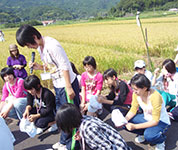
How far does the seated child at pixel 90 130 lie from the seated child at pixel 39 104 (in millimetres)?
1122

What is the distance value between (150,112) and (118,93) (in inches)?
29.6

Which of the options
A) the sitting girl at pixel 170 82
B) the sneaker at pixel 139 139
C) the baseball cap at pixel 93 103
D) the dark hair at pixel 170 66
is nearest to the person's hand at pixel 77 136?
the baseball cap at pixel 93 103

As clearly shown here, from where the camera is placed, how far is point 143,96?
7.73 ft

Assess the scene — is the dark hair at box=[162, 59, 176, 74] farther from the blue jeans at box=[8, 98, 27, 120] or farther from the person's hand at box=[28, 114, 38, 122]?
the blue jeans at box=[8, 98, 27, 120]

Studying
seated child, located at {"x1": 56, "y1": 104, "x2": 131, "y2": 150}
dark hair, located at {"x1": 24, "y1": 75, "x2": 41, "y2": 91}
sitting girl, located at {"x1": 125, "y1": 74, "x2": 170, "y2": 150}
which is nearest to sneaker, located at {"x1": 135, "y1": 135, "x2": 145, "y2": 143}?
sitting girl, located at {"x1": 125, "y1": 74, "x2": 170, "y2": 150}

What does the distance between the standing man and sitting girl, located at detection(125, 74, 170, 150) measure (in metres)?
0.80

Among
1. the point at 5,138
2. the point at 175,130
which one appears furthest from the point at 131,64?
the point at 5,138

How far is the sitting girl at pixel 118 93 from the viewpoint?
9.45 feet

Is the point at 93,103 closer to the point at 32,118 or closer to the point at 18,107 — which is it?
the point at 32,118

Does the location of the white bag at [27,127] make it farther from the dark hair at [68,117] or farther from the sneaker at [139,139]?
the sneaker at [139,139]

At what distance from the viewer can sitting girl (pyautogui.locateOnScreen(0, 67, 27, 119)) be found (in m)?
3.23

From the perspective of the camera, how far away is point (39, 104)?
3.10 meters

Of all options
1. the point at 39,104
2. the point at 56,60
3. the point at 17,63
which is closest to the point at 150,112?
the point at 56,60

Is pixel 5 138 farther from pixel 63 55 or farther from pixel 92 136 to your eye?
pixel 63 55
